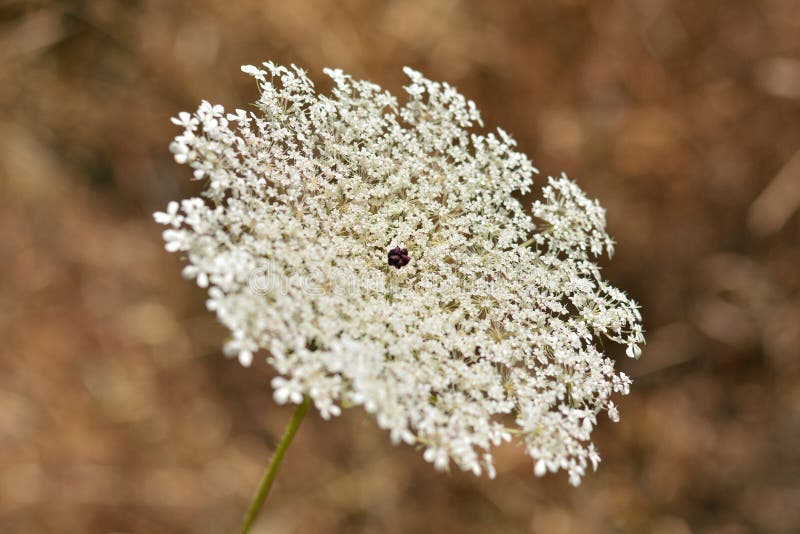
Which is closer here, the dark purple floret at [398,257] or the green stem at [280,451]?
the green stem at [280,451]

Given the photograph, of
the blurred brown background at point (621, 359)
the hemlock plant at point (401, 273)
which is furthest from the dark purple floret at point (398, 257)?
the blurred brown background at point (621, 359)

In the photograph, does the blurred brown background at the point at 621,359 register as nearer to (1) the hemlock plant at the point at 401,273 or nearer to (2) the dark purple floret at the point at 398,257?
(1) the hemlock plant at the point at 401,273

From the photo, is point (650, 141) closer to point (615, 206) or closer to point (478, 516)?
point (615, 206)

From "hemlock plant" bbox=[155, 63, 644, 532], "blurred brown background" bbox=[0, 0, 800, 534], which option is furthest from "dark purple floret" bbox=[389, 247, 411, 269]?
"blurred brown background" bbox=[0, 0, 800, 534]

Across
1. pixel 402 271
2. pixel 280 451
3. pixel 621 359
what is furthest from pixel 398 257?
pixel 621 359

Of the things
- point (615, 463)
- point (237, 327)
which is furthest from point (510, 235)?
point (615, 463)

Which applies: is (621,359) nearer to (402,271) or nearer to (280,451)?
(402,271)

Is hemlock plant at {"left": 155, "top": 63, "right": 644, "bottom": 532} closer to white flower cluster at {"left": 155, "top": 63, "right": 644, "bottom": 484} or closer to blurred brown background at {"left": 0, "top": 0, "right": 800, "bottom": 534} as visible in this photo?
white flower cluster at {"left": 155, "top": 63, "right": 644, "bottom": 484}
